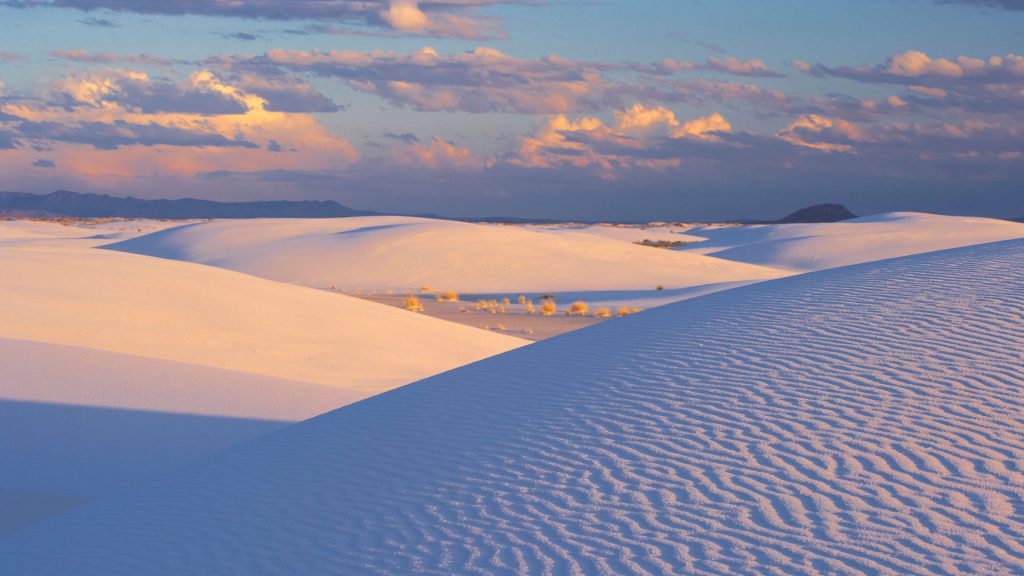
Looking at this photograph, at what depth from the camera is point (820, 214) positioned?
181 m

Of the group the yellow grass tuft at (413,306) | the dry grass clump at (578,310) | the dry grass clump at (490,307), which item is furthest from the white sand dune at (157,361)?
the dry grass clump at (490,307)

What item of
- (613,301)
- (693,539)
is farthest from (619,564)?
(613,301)

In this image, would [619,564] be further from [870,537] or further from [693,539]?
[870,537]

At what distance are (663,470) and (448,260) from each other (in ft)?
112

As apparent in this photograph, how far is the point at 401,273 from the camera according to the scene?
37750 mm

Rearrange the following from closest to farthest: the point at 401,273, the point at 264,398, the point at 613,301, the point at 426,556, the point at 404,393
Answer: the point at 426,556 → the point at 404,393 → the point at 264,398 → the point at 613,301 → the point at 401,273

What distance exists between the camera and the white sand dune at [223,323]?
15.1 meters

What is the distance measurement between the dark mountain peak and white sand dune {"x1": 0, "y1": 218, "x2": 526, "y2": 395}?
164662mm

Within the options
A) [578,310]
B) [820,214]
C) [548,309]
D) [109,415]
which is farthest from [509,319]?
[820,214]

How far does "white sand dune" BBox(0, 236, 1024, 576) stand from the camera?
4.45 metres

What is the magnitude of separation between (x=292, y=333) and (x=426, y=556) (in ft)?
42.4

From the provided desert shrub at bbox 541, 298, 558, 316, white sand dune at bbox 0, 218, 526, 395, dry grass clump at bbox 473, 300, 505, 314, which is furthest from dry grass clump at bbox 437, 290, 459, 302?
white sand dune at bbox 0, 218, 526, 395

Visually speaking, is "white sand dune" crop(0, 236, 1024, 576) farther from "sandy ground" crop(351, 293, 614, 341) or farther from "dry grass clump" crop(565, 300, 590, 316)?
"dry grass clump" crop(565, 300, 590, 316)

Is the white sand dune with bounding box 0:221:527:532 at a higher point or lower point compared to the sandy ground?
higher
